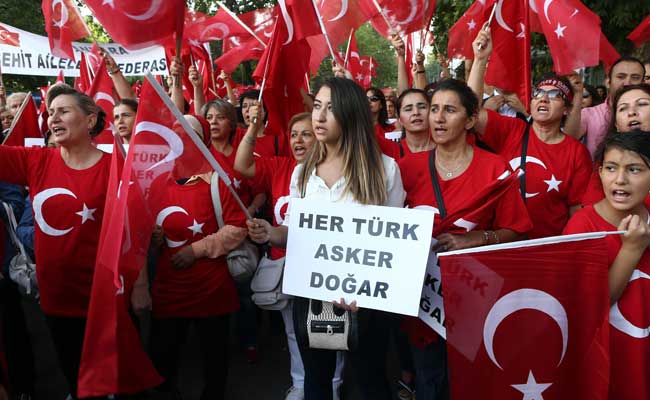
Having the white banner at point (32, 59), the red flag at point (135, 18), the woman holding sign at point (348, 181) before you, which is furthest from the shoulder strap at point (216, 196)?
the white banner at point (32, 59)

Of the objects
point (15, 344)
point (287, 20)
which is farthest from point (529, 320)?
point (15, 344)

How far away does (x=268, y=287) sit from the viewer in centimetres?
331

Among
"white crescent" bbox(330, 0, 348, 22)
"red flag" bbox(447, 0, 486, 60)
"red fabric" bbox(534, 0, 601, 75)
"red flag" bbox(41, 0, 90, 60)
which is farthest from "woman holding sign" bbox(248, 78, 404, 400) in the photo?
"red flag" bbox(41, 0, 90, 60)

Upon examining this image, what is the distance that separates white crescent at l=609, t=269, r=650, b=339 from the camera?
232 cm

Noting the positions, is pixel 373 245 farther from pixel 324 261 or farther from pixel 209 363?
pixel 209 363

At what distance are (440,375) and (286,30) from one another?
9.16 feet

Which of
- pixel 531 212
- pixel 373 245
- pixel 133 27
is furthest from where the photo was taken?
pixel 133 27

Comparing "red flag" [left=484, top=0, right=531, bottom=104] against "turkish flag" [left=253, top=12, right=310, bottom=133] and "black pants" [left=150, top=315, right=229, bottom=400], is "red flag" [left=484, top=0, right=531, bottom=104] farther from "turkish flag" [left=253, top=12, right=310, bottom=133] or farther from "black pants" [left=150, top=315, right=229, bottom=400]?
"black pants" [left=150, top=315, right=229, bottom=400]

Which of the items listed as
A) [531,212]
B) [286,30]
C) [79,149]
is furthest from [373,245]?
[286,30]

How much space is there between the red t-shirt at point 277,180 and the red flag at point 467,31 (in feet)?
9.63

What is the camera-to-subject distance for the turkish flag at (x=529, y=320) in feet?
7.58

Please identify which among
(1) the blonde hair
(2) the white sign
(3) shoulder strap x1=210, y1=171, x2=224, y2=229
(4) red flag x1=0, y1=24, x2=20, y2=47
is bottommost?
(2) the white sign

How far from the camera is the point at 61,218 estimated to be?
10.1 feet

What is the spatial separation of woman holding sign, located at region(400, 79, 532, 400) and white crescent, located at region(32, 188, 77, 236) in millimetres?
1974
